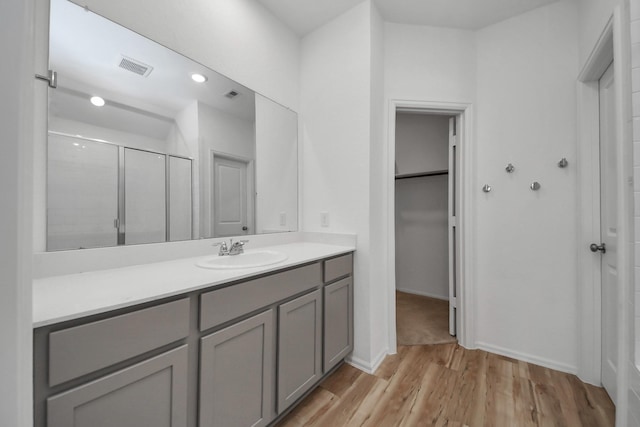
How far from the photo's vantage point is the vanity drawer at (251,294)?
2.99 ft

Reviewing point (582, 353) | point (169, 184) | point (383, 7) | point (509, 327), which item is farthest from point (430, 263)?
point (169, 184)

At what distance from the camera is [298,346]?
1302mm

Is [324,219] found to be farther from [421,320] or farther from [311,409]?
[421,320]

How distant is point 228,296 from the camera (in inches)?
38.1

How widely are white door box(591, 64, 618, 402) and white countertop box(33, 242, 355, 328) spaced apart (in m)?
1.83

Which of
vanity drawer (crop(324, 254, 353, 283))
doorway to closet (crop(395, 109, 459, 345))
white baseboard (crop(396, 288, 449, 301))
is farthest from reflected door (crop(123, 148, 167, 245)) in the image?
white baseboard (crop(396, 288, 449, 301))

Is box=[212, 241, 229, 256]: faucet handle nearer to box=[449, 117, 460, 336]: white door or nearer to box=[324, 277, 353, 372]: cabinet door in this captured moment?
box=[324, 277, 353, 372]: cabinet door

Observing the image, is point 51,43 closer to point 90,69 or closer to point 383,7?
point 90,69

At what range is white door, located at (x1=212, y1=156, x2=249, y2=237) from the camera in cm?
154

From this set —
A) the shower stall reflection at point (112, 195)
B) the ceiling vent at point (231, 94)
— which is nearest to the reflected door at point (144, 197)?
the shower stall reflection at point (112, 195)

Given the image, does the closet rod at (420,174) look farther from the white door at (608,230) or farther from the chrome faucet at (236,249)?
the chrome faucet at (236,249)

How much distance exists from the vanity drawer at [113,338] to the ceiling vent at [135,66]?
3.81 ft

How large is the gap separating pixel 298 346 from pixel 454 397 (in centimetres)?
101

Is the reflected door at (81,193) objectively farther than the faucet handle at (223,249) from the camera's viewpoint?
No
